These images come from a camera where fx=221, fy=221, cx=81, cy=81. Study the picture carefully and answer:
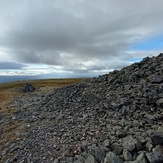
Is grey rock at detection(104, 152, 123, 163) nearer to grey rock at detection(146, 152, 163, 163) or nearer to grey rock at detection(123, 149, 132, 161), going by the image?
grey rock at detection(123, 149, 132, 161)

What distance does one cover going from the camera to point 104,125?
49.2ft

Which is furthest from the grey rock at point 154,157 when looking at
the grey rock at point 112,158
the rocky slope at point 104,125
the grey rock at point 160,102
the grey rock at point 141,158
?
the grey rock at point 160,102

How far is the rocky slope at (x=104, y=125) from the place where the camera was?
11.7 meters

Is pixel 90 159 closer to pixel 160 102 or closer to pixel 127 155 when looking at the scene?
pixel 127 155

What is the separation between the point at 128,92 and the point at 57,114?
6.70 meters

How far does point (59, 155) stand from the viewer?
1303 cm

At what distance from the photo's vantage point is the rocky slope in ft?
38.5

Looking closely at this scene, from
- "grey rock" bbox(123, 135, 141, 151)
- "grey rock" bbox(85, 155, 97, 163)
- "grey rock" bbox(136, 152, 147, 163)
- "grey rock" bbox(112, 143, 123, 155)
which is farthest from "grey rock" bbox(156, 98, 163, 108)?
"grey rock" bbox(85, 155, 97, 163)

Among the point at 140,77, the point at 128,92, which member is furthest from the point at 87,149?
the point at 140,77

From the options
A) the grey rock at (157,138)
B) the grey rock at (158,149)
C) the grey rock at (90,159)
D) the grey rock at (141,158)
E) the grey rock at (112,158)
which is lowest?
the grey rock at (90,159)

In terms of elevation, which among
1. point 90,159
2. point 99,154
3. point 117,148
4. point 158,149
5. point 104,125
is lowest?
point 90,159

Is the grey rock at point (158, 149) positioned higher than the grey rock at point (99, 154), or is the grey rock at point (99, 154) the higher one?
the grey rock at point (158, 149)

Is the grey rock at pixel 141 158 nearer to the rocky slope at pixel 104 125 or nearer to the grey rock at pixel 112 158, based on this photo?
the rocky slope at pixel 104 125

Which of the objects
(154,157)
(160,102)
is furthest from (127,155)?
(160,102)
